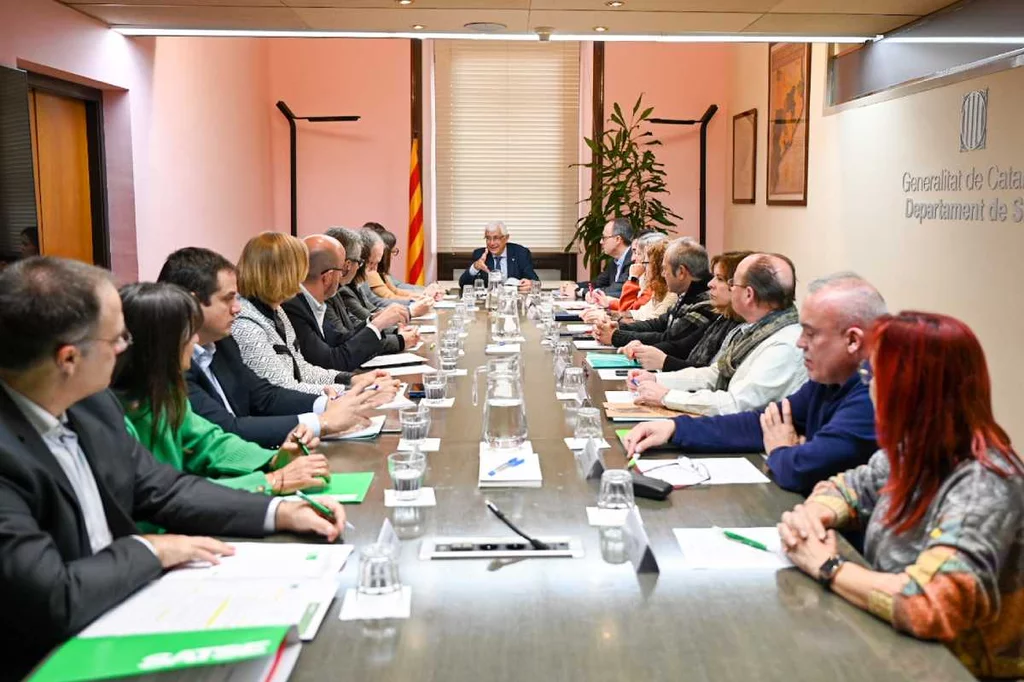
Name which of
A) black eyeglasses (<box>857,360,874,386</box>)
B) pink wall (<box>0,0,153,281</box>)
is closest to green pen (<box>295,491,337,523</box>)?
black eyeglasses (<box>857,360,874,386</box>)

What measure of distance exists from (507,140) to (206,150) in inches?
132

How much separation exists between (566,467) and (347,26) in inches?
172

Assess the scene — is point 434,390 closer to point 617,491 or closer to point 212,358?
point 212,358

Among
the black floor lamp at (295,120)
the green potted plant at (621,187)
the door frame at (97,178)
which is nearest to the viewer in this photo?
the door frame at (97,178)

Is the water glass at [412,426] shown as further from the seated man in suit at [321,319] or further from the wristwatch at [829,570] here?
the seated man in suit at [321,319]

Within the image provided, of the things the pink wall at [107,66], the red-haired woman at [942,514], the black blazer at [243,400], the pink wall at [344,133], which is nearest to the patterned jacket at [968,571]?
the red-haired woman at [942,514]

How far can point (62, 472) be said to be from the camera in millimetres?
1727

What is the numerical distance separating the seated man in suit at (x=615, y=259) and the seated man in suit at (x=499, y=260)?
603mm

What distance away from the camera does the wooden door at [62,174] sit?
5574mm

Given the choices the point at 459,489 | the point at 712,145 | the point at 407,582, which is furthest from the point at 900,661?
the point at 712,145

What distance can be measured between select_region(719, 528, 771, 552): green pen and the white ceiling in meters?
4.08

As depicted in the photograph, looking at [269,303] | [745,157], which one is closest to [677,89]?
[745,157]

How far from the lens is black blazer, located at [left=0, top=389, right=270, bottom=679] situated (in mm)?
1531

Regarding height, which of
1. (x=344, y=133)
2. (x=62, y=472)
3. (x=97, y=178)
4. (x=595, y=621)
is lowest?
(x=595, y=621)
